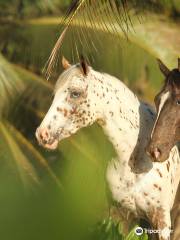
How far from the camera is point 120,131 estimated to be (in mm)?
5523

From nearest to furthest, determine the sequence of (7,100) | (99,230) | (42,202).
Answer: (99,230), (42,202), (7,100)

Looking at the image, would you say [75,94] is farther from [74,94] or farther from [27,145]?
[27,145]

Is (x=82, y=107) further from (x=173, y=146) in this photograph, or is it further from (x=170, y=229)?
(x=170, y=229)

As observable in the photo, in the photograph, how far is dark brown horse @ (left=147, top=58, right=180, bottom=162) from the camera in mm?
5266

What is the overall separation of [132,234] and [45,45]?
4.06 meters

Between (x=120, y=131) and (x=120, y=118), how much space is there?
99 mm

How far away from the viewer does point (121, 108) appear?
5520 mm

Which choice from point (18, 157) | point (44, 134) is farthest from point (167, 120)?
point (18, 157)

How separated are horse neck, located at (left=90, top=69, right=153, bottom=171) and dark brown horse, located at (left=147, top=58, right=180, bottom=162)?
29 centimetres

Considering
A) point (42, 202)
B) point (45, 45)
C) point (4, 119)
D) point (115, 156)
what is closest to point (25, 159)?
point (4, 119)

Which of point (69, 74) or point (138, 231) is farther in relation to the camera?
point (138, 231)

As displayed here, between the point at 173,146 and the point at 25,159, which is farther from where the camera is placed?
the point at 25,159

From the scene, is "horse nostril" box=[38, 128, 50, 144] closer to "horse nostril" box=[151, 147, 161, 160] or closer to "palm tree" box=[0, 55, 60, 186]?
"horse nostril" box=[151, 147, 161, 160]

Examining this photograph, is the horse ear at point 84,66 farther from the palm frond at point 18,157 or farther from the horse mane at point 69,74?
the palm frond at point 18,157
